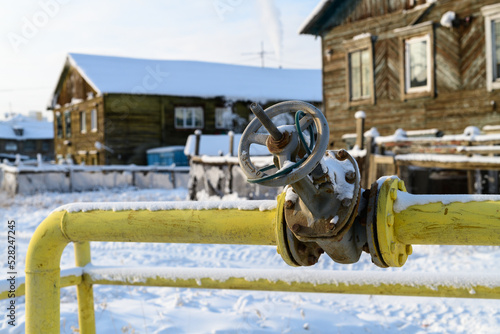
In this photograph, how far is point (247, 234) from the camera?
141cm

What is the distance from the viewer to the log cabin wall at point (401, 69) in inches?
399

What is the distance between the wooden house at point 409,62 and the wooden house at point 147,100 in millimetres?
11118

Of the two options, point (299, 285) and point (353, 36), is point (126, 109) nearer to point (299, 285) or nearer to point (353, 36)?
point (353, 36)

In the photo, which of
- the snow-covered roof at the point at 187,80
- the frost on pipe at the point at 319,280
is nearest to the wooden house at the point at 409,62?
the frost on pipe at the point at 319,280

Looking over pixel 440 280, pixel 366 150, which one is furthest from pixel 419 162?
pixel 440 280

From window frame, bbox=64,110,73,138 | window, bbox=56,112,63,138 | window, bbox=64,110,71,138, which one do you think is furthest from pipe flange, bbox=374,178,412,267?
window, bbox=56,112,63,138

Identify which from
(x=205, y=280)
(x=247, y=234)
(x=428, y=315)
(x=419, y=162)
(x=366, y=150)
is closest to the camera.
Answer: (x=247, y=234)

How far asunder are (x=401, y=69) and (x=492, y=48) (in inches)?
83.4

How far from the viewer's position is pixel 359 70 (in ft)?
41.1

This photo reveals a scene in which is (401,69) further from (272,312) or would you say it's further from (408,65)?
(272,312)

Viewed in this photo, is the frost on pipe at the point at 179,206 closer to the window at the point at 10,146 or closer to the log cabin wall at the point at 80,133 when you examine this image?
the log cabin wall at the point at 80,133

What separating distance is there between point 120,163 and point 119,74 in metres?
4.56

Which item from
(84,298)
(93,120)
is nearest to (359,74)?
(84,298)

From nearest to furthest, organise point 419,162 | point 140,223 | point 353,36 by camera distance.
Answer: point 140,223 < point 419,162 < point 353,36
